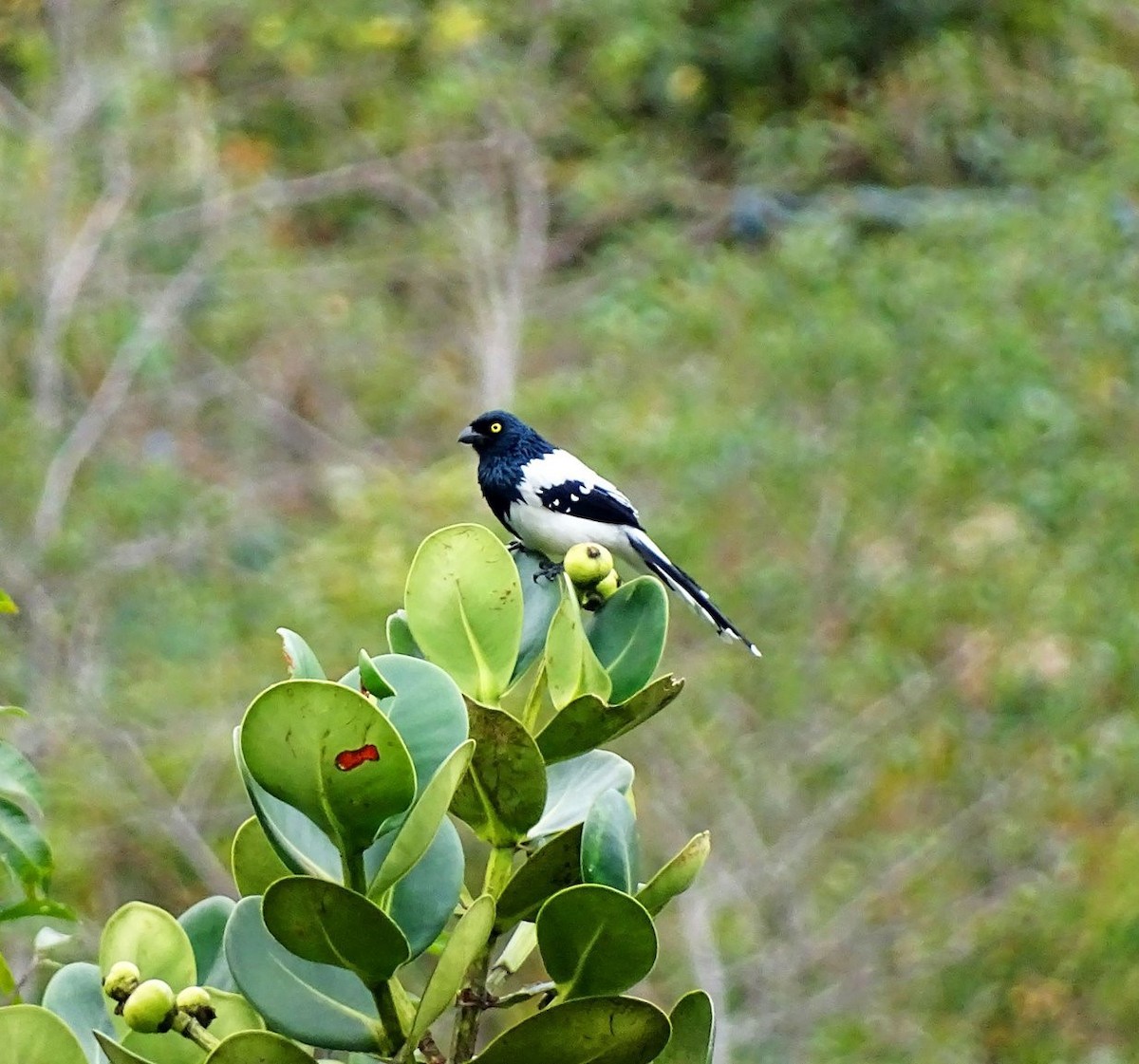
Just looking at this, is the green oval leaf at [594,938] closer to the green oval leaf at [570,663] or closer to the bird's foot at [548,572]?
the green oval leaf at [570,663]

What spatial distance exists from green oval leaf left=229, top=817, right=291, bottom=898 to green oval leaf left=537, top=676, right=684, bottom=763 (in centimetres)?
25

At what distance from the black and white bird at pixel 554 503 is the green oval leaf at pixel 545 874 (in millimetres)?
2513

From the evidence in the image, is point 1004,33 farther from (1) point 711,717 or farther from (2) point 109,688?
(2) point 109,688

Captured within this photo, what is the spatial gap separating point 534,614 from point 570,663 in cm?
23

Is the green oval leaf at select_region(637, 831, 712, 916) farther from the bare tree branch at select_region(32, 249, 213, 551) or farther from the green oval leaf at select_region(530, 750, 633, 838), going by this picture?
the bare tree branch at select_region(32, 249, 213, 551)

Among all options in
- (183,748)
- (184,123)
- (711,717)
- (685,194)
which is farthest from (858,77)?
(183,748)

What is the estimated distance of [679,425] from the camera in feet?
24.4

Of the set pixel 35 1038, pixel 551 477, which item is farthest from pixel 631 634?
pixel 551 477

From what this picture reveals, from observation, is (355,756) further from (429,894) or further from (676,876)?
(676,876)

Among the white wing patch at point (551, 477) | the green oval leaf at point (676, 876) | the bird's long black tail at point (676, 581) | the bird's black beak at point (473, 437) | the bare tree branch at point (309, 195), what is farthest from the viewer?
the bare tree branch at point (309, 195)

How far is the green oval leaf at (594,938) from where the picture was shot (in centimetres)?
138

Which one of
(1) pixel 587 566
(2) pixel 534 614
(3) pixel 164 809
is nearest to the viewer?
(2) pixel 534 614

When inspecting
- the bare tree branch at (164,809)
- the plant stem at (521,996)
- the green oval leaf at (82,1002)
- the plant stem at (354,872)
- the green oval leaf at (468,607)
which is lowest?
the bare tree branch at (164,809)

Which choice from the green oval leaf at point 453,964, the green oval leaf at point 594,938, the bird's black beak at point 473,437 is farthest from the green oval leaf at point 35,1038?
the bird's black beak at point 473,437
